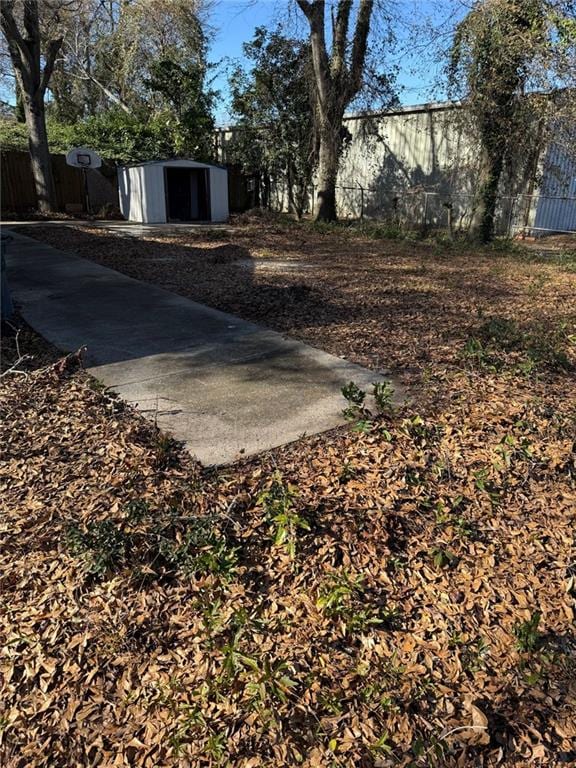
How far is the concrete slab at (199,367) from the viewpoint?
3.50m

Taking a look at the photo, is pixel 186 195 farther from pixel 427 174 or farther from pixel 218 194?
pixel 427 174

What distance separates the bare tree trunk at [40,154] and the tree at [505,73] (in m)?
12.3

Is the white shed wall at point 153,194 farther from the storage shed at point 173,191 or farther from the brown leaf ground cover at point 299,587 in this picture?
the brown leaf ground cover at point 299,587

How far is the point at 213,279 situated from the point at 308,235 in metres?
6.54

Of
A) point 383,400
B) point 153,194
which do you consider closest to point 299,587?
point 383,400

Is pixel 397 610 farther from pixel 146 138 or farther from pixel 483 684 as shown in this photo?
pixel 146 138

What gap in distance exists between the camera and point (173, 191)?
19.4 meters

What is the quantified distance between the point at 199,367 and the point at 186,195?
16.5 meters

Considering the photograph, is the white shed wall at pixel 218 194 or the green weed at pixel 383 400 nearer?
the green weed at pixel 383 400

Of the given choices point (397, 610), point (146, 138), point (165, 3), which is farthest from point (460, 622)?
point (165, 3)

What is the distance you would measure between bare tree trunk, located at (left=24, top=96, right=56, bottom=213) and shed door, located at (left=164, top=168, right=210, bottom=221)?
3787 mm

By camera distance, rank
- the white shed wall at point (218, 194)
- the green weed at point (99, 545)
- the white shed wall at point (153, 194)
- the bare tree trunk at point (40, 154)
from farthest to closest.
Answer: the white shed wall at point (218, 194), the white shed wall at point (153, 194), the bare tree trunk at point (40, 154), the green weed at point (99, 545)

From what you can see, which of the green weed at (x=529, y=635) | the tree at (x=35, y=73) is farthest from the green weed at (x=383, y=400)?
the tree at (x=35, y=73)

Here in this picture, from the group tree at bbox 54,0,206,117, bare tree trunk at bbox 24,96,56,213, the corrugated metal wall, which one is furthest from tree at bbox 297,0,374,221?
tree at bbox 54,0,206,117
